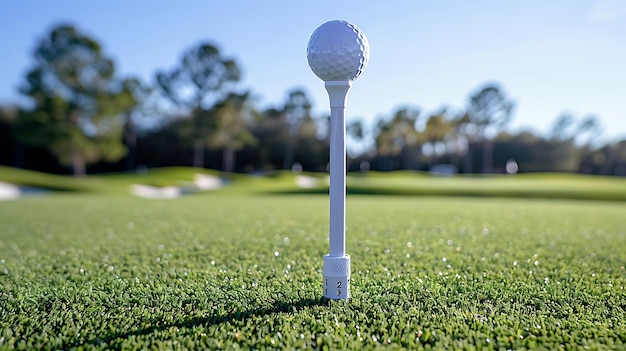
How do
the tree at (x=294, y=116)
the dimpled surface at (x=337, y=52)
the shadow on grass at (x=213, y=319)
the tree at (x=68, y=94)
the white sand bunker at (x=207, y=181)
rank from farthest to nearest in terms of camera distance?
the tree at (x=294, y=116) → the white sand bunker at (x=207, y=181) → the tree at (x=68, y=94) → the dimpled surface at (x=337, y=52) → the shadow on grass at (x=213, y=319)

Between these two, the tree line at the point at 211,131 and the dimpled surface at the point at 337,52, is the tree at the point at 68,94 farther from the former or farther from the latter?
the dimpled surface at the point at 337,52

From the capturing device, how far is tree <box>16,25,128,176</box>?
22.4 meters

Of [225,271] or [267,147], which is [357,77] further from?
[267,147]

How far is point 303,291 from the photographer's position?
307 cm

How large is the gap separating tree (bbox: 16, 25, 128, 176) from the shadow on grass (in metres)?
23.7

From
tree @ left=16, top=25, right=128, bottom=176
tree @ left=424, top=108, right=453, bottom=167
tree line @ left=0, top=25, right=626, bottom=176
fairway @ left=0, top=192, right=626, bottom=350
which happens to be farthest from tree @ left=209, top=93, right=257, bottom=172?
fairway @ left=0, top=192, right=626, bottom=350

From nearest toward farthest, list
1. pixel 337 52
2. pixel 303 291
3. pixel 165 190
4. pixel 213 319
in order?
pixel 213 319 < pixel 337 52 < pixel 303 291 < pixel 165 190

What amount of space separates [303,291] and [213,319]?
2.42 ft

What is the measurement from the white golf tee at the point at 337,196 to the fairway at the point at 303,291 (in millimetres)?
139

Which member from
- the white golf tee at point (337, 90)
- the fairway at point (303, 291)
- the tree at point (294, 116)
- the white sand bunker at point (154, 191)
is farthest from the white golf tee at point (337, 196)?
the tree at point (294, 116)

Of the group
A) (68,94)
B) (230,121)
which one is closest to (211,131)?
(230,121)

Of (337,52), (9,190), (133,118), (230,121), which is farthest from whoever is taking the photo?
(133,118)

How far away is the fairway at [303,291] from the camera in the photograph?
7.67 ft

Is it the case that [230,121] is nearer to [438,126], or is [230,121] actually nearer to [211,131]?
[211,131]
